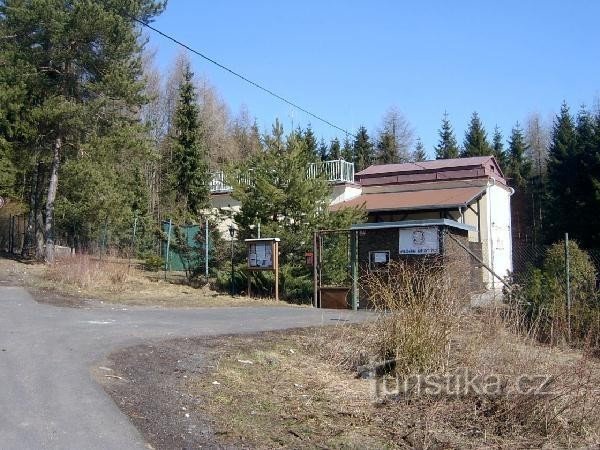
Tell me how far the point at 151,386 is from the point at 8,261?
2152 cm

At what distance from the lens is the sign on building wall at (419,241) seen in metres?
16.6

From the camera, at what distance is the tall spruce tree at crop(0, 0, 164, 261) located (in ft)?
76.9

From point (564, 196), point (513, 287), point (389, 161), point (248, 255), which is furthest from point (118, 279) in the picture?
point (389, 161)

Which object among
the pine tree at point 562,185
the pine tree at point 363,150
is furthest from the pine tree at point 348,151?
the pine tree at point 562,185

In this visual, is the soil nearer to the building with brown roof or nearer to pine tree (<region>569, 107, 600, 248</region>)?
the building with brown roof

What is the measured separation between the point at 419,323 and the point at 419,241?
364 inches

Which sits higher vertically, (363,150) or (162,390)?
(363,150)

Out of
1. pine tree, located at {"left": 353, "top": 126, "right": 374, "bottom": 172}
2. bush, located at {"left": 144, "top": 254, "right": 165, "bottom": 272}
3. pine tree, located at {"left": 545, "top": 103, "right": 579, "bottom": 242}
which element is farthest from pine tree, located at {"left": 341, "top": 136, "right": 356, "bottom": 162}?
bush, located at {"left": 144, "top": 254, "right": 165, "bottom": 272}

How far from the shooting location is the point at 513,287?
12.1m

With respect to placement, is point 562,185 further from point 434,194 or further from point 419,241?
point 419,241

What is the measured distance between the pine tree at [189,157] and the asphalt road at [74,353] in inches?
934

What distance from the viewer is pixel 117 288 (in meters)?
18.7

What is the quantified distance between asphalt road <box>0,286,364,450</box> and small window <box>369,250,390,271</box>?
2.57 m

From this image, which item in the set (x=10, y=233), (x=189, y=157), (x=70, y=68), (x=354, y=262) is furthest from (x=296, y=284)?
(x=189, y=157)
